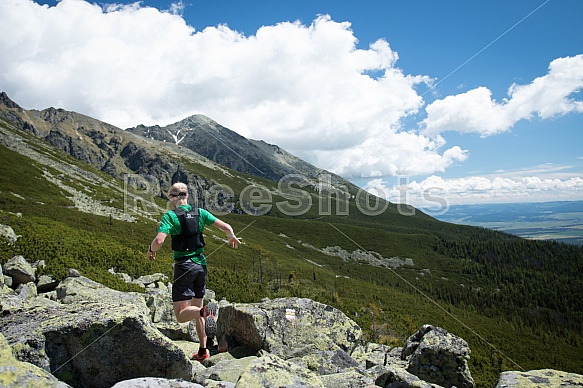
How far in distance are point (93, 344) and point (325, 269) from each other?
411 feet

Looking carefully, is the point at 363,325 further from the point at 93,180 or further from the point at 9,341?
the point at 93,180

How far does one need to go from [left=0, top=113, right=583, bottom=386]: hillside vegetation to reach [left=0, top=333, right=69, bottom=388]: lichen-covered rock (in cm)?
1637

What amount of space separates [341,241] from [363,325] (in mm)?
139145

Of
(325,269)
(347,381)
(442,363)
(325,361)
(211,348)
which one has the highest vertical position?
(347,381)

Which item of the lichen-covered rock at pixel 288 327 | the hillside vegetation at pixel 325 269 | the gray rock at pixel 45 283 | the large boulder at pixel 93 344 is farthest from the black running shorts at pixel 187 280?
the hillside vegetation at pixel 325 269

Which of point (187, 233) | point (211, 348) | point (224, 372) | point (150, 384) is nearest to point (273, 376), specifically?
point (150, 384)

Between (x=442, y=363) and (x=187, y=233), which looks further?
(x=442, y=363)

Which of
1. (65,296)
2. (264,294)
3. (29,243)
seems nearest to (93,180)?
(264,294)

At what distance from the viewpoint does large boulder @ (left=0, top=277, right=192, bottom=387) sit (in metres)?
5.72

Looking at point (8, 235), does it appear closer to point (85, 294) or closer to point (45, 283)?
point (45, 283)

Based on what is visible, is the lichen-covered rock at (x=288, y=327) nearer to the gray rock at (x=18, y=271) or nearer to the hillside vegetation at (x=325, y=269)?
the gray rock at (x=18, y=271)

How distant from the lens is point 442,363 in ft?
41.7

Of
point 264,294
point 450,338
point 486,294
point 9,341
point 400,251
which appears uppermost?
point 9,341

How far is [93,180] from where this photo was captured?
4210 inches
